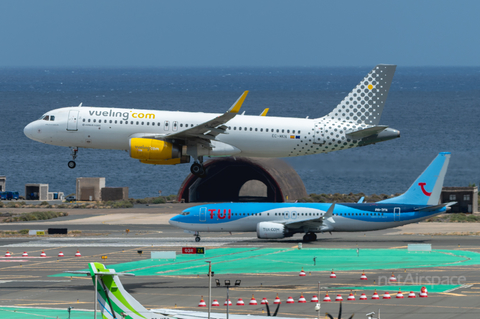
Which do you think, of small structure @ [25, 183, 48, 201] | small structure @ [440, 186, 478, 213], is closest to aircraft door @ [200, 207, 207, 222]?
small structure @ [440, 186, 478, 213]

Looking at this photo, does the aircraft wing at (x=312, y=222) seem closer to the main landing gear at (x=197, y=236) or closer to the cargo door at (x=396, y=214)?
the cargo door at (x=396, y=214)

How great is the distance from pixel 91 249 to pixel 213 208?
1221cm

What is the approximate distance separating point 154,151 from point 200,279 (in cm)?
979

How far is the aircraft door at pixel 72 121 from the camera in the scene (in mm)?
59094

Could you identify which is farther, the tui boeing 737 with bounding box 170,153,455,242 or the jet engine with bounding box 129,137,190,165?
the tui boeing 737 with bounding box 170,153,455,242

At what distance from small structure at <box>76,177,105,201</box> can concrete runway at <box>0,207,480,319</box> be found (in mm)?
38069

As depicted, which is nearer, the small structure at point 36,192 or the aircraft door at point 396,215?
the aircraft door at point 396,215

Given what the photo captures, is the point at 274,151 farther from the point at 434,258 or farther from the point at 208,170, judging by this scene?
the point at 208,170

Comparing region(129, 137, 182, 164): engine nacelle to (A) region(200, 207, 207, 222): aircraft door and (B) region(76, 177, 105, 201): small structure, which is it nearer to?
(A) region(200, 207, 207, 222): aircraft door

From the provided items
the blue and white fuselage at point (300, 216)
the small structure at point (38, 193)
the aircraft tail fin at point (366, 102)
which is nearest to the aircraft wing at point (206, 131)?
the aircraft tail fin at point (366, 102)

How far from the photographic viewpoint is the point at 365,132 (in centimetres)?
5809

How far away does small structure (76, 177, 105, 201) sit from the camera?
122438mm

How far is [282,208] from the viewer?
7731 cm

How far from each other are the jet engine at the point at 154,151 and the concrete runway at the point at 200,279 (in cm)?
850
